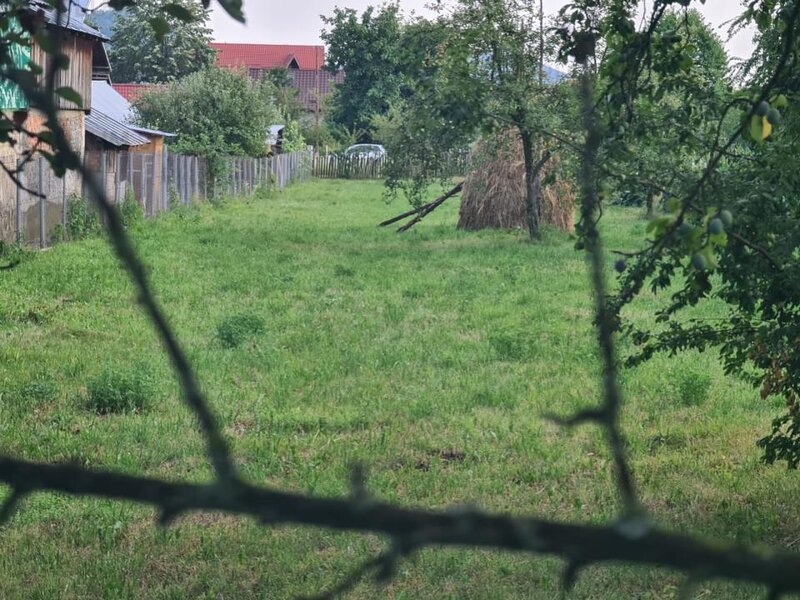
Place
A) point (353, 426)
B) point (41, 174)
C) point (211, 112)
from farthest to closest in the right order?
point (211, 112) → point (41, 174) → point (353, 426)

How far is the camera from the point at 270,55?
92750mm

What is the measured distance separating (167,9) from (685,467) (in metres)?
5.65

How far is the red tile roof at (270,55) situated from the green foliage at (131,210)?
2724 inches

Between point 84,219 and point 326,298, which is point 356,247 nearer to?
point 84,219

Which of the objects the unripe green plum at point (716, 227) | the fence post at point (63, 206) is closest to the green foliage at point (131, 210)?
the fence post at point (63, 206)

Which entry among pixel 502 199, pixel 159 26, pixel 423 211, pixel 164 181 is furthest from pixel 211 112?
pixel 159 26

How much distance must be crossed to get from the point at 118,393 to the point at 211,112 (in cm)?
2671

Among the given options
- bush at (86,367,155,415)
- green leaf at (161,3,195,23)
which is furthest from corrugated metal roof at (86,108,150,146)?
green leaf at (161,3,195,23)

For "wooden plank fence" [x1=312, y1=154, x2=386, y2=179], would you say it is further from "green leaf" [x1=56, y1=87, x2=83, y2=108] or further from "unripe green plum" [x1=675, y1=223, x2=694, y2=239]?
"green leaf" [x1=56, y1=87, x2=83, y2=108]

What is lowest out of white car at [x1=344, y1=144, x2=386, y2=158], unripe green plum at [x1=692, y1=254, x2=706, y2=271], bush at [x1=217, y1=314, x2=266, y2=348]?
bush at [x1=217, y1=314, x2=266, y2=348]

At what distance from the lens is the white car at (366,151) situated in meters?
54.5

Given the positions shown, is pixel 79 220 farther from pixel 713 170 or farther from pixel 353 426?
pixel 713 170

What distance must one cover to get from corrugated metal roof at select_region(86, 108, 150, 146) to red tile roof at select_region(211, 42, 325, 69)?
67.5 meters

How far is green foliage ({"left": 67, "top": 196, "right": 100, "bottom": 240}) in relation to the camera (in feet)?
62.0
